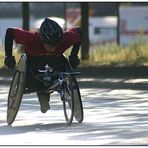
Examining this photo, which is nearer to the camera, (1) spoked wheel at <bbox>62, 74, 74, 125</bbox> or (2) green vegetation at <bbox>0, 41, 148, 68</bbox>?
(1) spoked wheel at <bbox>62, 74, 74, 125</bbox>

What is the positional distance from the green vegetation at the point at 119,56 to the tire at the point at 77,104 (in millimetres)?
10123

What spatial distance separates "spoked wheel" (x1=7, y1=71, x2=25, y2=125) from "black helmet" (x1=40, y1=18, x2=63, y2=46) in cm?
69

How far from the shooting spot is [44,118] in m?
11.2

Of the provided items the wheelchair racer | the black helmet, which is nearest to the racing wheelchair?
the wheelchair racer

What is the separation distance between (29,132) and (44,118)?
159 centimetres

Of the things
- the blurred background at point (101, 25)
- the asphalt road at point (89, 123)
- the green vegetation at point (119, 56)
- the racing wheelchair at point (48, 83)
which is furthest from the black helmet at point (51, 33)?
the blurred background at point (101, 25)

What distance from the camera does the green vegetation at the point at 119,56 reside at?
2112 centimetres

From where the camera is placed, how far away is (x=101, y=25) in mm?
37281

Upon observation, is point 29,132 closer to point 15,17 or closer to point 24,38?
point 24,38

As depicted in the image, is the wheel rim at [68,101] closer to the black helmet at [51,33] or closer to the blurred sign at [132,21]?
the black helmet at [51,33]

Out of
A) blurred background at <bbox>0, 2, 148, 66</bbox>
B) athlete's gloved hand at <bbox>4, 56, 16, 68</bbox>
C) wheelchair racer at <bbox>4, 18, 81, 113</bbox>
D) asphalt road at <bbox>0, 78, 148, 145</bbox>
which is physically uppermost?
wheelchair racer at <bbox>4, 18, 81, 113</bbox>

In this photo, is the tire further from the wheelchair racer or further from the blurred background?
the blurred background

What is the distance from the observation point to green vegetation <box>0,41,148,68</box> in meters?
21.1

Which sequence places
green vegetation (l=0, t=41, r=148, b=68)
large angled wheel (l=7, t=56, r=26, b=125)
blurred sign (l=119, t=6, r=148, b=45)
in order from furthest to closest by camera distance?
blurred sign (l=119, t=6, r=148, b=45) → green vegetation (l=0, t=41, r=148, b=68) → large angled wheel (l=7, t=56, r=26, b=125)
